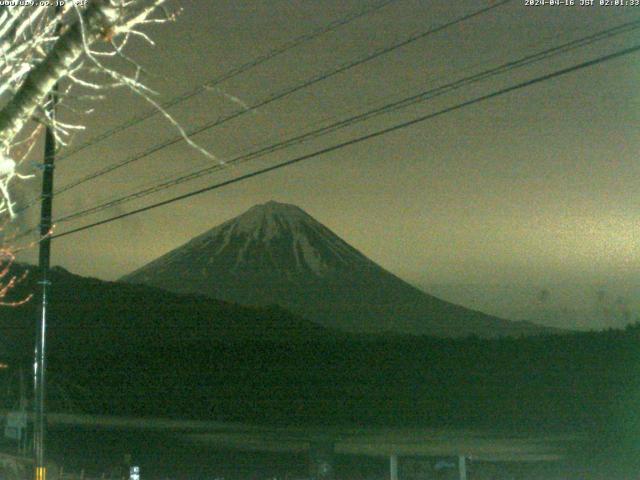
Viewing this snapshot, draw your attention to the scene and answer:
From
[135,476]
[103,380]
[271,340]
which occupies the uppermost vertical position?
[271,340]

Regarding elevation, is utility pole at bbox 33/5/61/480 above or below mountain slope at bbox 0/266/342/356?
below

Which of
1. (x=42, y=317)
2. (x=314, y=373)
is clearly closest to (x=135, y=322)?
(x=314, y=373)

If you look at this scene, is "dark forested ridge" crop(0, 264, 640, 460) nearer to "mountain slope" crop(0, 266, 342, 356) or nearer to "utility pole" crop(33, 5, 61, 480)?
"mountain slope" crop(0, 266, 342, 356)

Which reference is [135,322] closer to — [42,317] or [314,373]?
[314,373]

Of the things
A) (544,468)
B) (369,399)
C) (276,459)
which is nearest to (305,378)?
(369,399)

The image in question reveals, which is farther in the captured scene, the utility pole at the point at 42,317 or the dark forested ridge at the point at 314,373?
the dark forested ridge at the point at 314,373

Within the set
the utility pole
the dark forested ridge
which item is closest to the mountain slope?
the dark forested ridge

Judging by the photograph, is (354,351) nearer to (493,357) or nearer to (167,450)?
(493,357)

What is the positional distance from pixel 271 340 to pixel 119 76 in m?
128

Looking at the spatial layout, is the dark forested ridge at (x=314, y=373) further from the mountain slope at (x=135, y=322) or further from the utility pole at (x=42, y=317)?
the utility pole at (x=42, y=317)

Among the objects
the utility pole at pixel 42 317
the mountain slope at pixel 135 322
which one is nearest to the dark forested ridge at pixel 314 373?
the mountain slope at pixel 135 322

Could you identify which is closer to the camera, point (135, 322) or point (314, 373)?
point (314, 373)

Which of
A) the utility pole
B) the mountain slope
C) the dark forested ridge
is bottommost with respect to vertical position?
the utility pole

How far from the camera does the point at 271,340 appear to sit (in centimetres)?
13150
